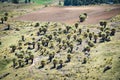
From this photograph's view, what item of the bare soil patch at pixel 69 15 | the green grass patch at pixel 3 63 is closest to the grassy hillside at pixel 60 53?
the green grass patch at pixel 3 63

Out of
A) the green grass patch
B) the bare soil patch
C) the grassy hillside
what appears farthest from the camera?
the bare soil patch

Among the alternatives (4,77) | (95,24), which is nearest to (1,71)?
(4,77)

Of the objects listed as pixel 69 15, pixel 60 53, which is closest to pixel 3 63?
pixel 60 53

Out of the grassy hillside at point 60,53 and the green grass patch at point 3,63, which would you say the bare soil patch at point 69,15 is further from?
the green grass patch at point 3,63

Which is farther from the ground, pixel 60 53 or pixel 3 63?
→ pixel 60 53

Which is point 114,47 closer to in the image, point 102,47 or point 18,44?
point 102,47

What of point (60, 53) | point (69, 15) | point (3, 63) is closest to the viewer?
point (60, 53)

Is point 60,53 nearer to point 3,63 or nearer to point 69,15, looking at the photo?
point 3,63

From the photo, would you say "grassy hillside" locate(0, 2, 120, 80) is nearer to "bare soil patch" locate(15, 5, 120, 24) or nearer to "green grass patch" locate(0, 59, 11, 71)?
"green grass patch" locate(0, 59, 11, 71)

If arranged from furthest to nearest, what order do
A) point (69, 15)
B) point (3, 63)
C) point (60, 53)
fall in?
point (69, 15) → point (3, 63) → point (60, 53)

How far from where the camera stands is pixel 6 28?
122812 millimetres

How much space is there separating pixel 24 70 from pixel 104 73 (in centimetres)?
2592

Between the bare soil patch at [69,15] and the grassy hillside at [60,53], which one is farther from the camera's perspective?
the bare soil patch at [69,15]

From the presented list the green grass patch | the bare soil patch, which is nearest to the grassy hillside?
the green grass patch
